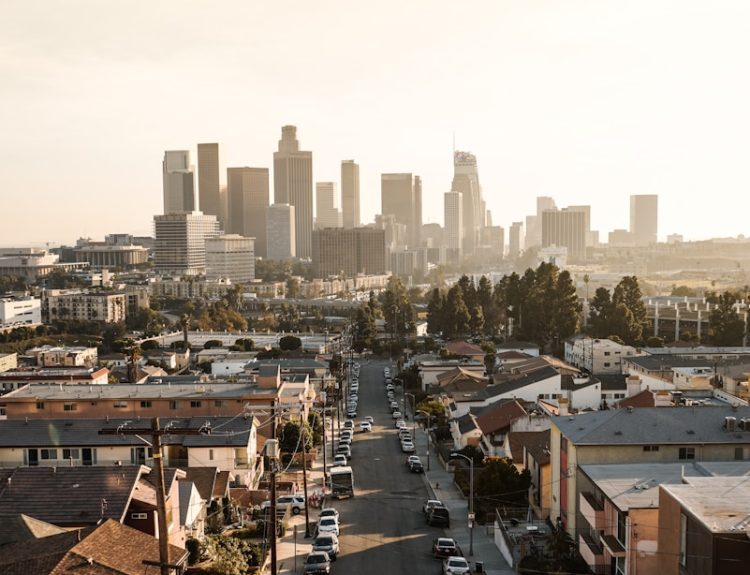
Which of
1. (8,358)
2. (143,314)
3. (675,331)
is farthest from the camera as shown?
(143,314)

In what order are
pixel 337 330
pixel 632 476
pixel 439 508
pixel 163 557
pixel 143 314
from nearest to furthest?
pixel 163 557, pixel 632 476, pixel 439 508, pixel 337 330, pixel 143 314

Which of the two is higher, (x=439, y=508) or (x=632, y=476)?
(x=632, y=476)

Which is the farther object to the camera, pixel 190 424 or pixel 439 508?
pixel 190 424

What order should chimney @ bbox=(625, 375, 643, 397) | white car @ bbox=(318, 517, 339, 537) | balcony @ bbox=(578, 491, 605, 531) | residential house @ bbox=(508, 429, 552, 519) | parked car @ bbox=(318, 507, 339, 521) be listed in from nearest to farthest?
balcony @ bbox=(578, 491, 605, 531)
white car @ bbox=(318, 517, 339, 537)
residential house @ bbox=(508, 429, 552, 519)
parked car @ bbox=(318, 507, 339, 521)
chimney @ bbox=(625, 375, 643, 397)

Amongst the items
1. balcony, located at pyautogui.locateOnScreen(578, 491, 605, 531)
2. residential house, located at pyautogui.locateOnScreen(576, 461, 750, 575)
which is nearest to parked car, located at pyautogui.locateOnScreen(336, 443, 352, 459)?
residential house, located at pyautogui.locateOnScreen(576, 461, 750, 575)

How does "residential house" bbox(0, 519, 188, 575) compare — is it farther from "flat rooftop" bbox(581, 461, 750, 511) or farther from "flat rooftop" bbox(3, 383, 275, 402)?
"flat rooftop" bbox(3, 383, 275, 402)

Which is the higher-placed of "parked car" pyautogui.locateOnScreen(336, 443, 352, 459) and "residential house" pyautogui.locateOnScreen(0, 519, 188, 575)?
"residential house" pyautogui.locateOnScreen(0, 519, 188, 575)

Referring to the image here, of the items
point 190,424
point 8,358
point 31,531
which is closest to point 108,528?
point 31,531

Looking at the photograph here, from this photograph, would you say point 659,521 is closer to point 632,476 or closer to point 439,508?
point 632,476
